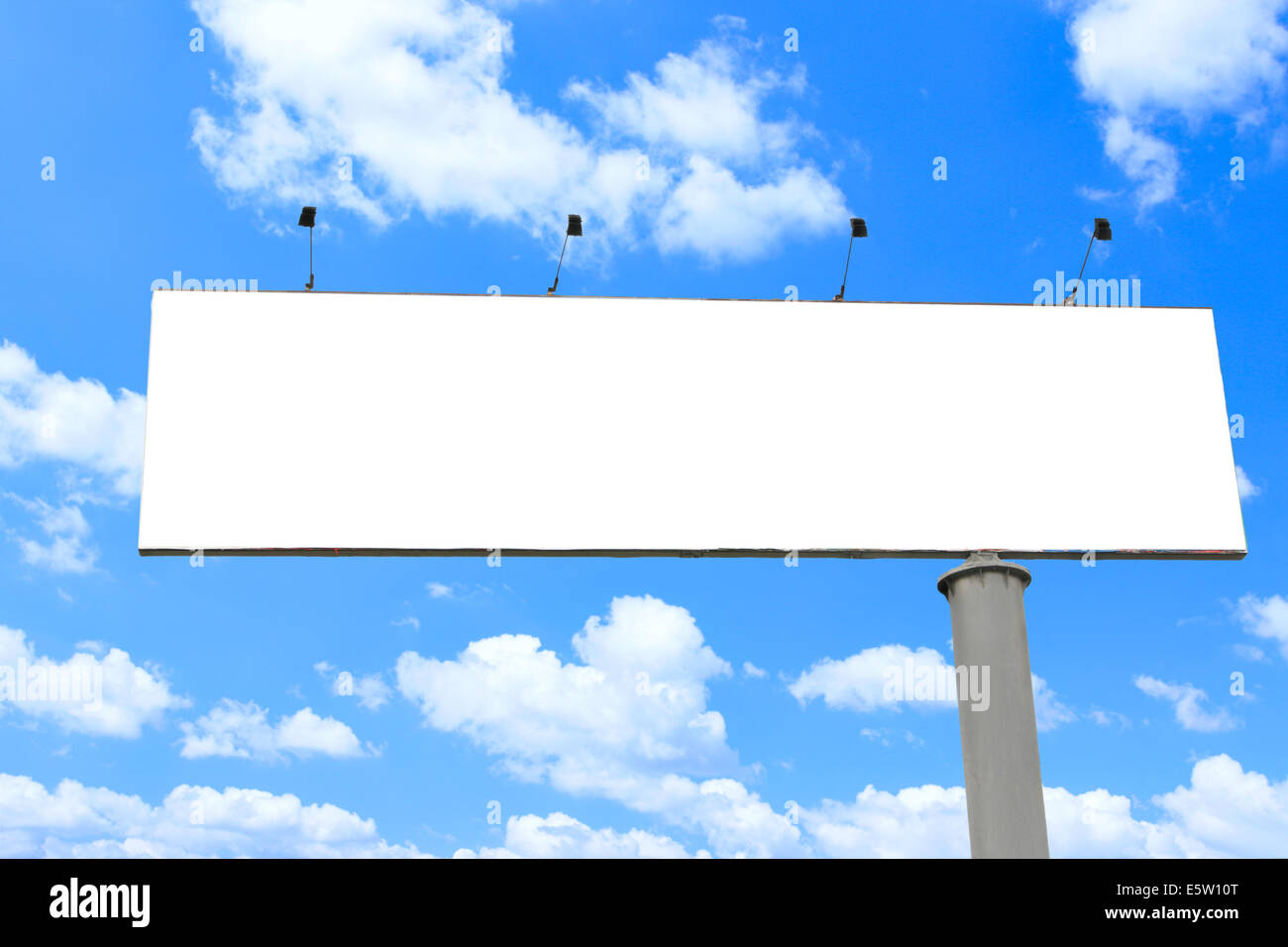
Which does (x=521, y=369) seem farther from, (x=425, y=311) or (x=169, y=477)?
(x=169, y=477)

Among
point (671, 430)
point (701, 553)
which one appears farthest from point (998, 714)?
point (671, 430)

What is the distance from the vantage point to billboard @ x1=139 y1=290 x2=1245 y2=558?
11.6 meters

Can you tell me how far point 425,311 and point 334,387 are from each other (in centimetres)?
136

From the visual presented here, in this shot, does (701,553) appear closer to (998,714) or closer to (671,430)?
(671,430)

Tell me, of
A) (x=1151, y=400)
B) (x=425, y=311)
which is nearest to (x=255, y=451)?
(x=425, y=311)

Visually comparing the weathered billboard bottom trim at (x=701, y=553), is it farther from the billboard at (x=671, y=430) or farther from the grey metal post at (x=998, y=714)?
the grey metal post at (x=998, y=714)

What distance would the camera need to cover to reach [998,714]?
1022 cm

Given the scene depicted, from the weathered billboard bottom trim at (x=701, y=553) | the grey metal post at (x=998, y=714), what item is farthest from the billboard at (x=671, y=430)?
the grey metal post at (x=998, y=714)

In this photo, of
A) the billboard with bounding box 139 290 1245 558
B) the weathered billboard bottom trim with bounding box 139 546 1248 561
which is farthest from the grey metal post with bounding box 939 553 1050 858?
the billboard with bounding box 139 290 1245 558

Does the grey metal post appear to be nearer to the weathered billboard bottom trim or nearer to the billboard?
the weathered billboard bottom trim

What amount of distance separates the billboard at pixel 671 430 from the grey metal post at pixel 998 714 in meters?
0.83

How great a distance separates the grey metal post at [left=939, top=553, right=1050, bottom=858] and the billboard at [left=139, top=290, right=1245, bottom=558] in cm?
83

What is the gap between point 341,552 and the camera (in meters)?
11.5
